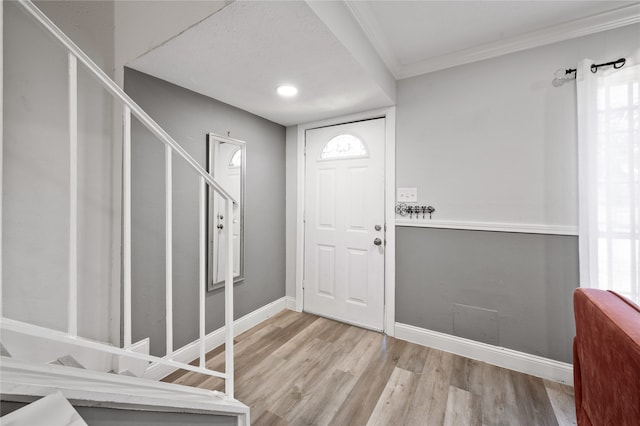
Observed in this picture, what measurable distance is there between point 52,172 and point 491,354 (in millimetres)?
3171

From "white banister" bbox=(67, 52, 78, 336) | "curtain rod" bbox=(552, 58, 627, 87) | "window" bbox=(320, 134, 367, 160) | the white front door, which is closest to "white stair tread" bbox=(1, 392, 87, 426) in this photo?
"white banister" bbox=(67, 52, 78, 336)

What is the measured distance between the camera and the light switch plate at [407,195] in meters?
2.45

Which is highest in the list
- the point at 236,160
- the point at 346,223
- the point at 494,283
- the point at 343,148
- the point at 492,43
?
the point at 492,43

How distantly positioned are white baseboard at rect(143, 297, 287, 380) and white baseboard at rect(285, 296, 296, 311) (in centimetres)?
3

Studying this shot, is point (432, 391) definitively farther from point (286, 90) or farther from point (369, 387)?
point (286, 90)

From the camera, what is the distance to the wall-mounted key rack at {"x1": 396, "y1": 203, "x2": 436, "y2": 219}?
2389 millimetres

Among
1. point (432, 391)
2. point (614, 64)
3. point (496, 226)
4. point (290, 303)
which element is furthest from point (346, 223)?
point (614, 64)

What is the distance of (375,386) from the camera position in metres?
1.89

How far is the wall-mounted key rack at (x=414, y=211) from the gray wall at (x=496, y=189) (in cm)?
5

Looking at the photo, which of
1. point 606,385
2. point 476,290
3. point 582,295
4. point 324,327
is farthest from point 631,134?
point 324,327

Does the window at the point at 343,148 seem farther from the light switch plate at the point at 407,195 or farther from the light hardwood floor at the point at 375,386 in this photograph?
the light hardwood floor at the point at 375,386

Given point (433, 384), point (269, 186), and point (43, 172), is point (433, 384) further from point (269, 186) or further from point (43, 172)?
point (43, 172)

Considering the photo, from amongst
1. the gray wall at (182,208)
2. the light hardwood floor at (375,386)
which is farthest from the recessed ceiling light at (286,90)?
the light hardwood floor at (375,386)

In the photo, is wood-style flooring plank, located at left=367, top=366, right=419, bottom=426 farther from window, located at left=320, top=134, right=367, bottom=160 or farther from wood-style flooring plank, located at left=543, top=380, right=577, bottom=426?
window, located at left=320, top=134, right=367, bottom=160
